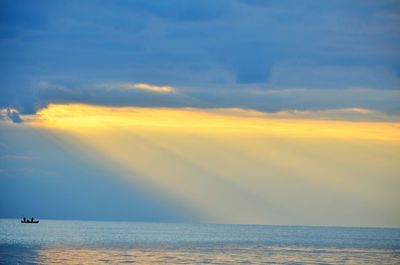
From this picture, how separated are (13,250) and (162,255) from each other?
2761 cm

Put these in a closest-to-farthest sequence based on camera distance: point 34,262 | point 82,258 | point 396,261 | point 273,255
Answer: point 34,262
point 82,258
point 396,261
point 273,255

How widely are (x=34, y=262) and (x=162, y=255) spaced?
25.6 metres

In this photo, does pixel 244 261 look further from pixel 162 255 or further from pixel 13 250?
pixel 13 250

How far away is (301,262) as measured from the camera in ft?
386

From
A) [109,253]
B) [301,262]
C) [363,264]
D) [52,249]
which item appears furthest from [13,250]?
[363,264]

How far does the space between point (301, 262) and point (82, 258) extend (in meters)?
32.5

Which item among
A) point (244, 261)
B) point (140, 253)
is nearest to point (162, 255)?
point (140, 253)

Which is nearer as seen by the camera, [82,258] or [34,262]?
[34,262]

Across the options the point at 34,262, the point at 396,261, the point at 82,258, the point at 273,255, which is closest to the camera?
the point at 34,262

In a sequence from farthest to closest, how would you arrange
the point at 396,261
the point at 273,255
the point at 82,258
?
the point at 273,255
the point at 396,261
the point at 82,258

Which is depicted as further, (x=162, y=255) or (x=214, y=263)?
(x=162, y=255)

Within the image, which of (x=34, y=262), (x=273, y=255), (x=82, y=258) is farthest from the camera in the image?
(x=273, y=255)

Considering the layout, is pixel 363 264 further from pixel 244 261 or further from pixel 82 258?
pixel 82 258

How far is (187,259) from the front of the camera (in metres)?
118
